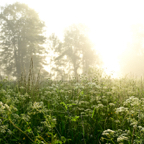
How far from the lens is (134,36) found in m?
42.2

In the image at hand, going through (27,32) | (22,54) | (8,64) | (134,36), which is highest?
(134,36)

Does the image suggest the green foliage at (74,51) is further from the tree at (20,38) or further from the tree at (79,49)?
the tree at (20,38)

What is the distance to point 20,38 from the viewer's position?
97.8 feet

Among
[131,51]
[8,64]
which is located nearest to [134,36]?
[131,51]

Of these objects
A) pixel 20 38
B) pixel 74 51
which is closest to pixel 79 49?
pixel 74 51

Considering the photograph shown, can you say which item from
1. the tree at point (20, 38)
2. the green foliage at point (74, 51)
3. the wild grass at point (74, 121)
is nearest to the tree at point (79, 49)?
the green foliage at point (74, 51)

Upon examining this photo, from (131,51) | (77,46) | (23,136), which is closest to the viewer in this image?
(23,136)

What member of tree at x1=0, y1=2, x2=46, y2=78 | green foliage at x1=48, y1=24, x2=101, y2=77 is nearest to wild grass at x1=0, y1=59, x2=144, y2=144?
tree at x1=0, y1=2, x2=46, y2=78

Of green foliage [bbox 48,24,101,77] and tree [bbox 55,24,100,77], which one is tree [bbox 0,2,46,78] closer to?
green foliage [bbox 48,24,101,77]

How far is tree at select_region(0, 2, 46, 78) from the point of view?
92.4 ft

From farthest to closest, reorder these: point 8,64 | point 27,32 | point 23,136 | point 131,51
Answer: point 131,51, point 27,32, point 8,64, point 23,136

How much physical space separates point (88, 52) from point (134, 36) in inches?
613

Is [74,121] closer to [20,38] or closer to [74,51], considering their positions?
[20,38]

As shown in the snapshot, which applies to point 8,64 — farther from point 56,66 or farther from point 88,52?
point 88,52
